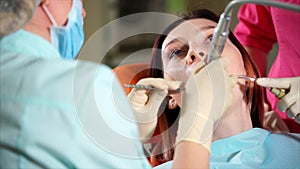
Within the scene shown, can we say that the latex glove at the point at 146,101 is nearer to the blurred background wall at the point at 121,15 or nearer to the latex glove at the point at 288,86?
the latex glove at the point at 288,86

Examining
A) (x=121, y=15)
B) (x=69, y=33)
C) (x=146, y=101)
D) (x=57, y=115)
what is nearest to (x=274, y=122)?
(x=146, y=101)

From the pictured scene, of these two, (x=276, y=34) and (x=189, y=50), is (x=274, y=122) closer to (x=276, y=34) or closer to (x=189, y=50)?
(x=276, y=34)

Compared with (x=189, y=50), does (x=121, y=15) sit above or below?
below

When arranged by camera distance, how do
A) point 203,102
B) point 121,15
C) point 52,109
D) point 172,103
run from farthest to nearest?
point 121,15, point 172,103, point 203,102, point 52,109

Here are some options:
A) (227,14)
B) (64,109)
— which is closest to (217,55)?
(227,14)

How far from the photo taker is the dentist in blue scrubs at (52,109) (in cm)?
87

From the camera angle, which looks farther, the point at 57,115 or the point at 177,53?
the point at 177,53

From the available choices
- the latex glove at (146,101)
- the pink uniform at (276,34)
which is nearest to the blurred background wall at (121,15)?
the pink uniform at (276,34)

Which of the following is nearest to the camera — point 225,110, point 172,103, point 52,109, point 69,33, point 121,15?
point 52,109

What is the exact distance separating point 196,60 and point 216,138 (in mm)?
271

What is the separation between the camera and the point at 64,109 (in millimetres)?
874

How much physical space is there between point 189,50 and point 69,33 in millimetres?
582

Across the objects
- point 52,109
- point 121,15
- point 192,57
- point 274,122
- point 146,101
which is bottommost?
point 121,15

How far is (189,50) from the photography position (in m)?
1.59
